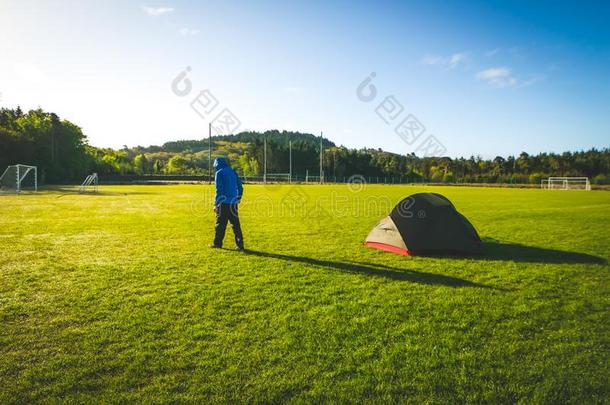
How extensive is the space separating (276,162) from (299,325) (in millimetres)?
109053

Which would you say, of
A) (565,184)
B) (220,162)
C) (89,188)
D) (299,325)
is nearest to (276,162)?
(89,188)

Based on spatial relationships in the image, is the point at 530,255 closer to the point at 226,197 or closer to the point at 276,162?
the point at 226,197

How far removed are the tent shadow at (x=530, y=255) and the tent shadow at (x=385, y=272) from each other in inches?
62.4

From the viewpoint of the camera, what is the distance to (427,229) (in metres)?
8.18

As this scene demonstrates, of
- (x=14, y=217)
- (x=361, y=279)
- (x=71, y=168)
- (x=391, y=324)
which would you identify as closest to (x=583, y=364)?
(x=391, y=324)

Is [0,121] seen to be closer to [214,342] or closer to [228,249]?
[228,249]

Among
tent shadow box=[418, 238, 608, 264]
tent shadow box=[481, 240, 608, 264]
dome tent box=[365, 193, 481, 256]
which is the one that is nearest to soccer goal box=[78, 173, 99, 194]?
dome tent box=[365, 193, 481, 256]

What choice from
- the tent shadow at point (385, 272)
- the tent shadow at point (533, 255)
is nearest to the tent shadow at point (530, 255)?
the tent shadow at point (533, 255)

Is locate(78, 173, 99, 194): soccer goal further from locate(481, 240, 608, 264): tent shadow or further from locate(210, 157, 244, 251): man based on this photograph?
locate(481, 240, 608, 264): tent shadow

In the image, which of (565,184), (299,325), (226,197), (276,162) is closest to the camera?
(299,325)

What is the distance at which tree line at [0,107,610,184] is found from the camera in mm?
56500

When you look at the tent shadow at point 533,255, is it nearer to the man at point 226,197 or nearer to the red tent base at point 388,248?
the red tent base at point 388,248

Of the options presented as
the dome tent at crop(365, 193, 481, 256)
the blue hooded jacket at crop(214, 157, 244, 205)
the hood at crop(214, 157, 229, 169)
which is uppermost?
the hood at crop(214, 157, 229, 169)

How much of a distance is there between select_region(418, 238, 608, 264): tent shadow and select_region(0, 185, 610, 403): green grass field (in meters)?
0.08
